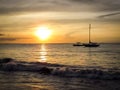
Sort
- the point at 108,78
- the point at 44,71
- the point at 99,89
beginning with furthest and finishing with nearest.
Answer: the point at 44,71 → the point at 108,78 → the point at 99,89

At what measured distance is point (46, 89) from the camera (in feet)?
67.5

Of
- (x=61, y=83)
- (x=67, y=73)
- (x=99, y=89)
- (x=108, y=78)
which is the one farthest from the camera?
(x=67, y=73)

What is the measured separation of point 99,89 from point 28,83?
5884mm

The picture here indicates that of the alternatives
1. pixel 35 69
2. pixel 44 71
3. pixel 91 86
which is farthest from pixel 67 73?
pixel 91 86

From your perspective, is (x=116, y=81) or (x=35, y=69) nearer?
(x=116, y=81)

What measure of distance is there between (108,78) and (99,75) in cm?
132

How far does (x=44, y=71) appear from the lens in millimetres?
31906

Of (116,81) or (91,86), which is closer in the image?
(91,86)

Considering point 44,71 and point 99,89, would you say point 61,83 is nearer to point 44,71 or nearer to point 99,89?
point 99,89

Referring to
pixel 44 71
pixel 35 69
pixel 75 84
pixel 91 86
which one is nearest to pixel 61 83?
pixel 75 84

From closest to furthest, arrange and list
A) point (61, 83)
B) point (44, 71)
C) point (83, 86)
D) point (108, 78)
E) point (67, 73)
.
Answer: point (83, 86), point (61, 83), point (108, 78), point (67, 73), point (44, 71)

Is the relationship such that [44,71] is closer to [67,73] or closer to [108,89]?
[67,73]

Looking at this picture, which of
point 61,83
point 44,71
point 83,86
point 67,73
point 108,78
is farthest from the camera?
point 44,71

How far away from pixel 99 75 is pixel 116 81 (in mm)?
3084
